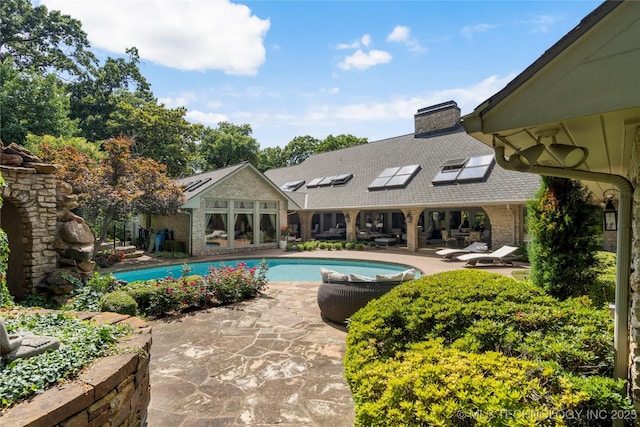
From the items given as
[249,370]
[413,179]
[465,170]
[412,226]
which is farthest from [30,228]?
[465,170]

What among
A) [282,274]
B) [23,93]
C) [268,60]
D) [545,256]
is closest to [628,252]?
[545,256]

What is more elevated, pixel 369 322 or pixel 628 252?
pixel 628 252

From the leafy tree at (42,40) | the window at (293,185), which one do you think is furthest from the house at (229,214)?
the leafy tree at (42,40)

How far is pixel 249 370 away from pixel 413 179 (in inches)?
609

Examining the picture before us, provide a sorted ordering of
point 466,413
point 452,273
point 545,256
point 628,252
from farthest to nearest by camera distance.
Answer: point 545,256, point 452,273, point 628,252, point 466,413

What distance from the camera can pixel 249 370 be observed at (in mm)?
4473

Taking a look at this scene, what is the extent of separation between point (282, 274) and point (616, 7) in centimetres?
1309

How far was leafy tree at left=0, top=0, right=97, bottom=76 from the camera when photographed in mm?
27078

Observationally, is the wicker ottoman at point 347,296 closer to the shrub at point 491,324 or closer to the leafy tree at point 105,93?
the shrub at point 491,324

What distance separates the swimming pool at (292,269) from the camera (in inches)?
520

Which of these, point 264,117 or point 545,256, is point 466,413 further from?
point 264,117

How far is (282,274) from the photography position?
45.4 feet

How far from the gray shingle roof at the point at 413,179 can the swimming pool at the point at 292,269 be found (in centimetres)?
397

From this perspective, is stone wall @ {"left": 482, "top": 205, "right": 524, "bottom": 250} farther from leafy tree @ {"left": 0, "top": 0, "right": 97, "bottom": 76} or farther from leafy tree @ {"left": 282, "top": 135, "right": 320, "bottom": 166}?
leafy tree @ {"left": 0, "top": 0, "right": 97, "bottom": 76}
